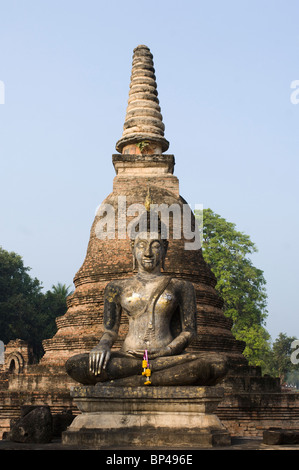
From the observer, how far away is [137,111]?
2127 centimetres

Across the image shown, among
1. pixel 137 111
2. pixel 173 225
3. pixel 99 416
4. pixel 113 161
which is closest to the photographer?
pixel 99 416

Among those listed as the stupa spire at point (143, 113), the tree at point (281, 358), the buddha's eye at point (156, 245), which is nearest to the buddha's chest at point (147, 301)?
the buddha's eye at point (156, 245)

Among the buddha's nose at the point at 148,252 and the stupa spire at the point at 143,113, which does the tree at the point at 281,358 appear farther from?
the buddha's nose at the point at 148,252

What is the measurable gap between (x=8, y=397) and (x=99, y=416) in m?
8.34

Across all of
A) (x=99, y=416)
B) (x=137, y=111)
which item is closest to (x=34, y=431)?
(x=99, y=416)

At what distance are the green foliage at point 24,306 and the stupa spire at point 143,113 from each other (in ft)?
67.8

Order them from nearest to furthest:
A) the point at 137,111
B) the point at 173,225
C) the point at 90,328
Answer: the point at 90,328 → the point at 173,225 → the point at 137,111

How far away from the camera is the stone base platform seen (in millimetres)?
6152

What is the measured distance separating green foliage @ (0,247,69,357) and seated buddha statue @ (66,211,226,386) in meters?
31.2

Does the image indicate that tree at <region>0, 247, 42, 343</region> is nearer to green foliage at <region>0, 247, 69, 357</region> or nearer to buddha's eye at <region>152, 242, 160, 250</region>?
green foliage at <region>0, 247, 69, 357</region>

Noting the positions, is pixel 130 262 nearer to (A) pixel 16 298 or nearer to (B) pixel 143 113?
(B) pixel 143 113

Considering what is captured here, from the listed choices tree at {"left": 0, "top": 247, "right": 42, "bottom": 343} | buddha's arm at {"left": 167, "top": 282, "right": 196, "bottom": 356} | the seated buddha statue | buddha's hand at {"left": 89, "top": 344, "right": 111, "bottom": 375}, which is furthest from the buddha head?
tree at {"left": 0, "top": 247, "right": 42, "bottom": 343}

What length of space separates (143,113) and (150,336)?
597 inches
